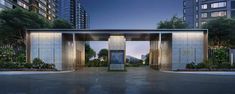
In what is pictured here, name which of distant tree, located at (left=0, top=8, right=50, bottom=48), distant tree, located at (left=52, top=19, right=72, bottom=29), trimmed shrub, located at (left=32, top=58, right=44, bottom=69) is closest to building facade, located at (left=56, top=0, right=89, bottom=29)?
distant tree, located at (left=52, top=19, right=72, bottom=29)

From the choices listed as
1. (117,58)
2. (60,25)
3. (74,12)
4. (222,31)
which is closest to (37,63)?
(117,58)

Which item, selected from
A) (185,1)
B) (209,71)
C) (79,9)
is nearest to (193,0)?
(185,1)

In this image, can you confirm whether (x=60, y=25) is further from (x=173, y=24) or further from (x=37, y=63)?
(x=37, y=63)

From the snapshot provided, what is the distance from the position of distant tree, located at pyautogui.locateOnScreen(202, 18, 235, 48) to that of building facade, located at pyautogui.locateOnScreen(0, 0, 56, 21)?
52307 millimetres

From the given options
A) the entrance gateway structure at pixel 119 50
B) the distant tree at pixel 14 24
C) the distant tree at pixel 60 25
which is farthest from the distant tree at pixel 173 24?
the entrance gateway structure at pixel 119 50

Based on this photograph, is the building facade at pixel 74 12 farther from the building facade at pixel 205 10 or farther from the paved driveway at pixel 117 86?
the paved driveway at pixel 117 86

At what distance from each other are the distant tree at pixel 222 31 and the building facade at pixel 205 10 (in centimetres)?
3944

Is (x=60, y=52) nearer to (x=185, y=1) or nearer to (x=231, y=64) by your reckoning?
(x=231, y=64)

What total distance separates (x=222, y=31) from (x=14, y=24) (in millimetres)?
38694

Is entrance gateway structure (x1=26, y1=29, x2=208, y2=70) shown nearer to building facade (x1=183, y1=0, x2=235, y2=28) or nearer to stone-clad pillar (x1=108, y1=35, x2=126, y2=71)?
stone-clad pillar (x1=108, y1=35, x2=126, y2=71)

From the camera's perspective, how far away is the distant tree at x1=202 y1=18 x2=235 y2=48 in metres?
54.1

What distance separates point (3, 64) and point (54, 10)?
101 metres

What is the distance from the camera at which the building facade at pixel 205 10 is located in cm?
9475

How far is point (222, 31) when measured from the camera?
54.6 metres
